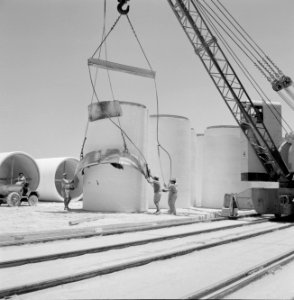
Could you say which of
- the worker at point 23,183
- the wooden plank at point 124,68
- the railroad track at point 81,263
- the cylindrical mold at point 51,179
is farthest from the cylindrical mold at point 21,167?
the railroad track at point 81,263

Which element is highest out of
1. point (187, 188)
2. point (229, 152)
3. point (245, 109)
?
point (245, 109)

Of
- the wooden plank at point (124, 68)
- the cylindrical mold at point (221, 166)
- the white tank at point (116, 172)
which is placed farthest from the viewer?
the cylindrical mold at point (221, 166)

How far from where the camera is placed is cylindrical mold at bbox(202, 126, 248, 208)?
79.3 feet

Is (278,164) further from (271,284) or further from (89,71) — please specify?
(271,284)

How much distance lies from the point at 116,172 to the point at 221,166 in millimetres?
9883

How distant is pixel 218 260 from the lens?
21.6ft

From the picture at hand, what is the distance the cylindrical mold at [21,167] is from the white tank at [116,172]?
525cm

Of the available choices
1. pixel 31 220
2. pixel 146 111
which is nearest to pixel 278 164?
pixel 146 111

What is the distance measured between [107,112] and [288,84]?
35.6ft

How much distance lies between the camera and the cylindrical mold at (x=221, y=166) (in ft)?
79.3

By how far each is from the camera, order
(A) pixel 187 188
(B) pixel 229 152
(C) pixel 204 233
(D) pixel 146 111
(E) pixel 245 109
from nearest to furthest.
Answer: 1. (C) pixel 204 233
2. (D) pixel 146 111
3. (E) pixel 245 109
4. (A) pixel 187 188
5. (B) pixel 229 152

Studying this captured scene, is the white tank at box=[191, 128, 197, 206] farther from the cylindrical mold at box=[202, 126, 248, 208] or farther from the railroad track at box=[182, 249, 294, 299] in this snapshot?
the railroad track at box=[182, 249, 294, 299]

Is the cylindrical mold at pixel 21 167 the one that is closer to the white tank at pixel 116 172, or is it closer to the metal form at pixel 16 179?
the metal form at pixel 16 179

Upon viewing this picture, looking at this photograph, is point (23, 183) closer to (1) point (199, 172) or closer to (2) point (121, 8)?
Answer: (2) point (121, 8)
